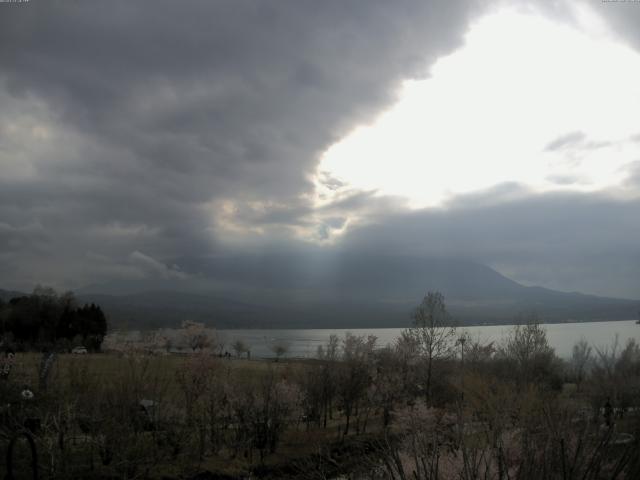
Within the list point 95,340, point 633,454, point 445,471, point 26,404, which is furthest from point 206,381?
point 95,340

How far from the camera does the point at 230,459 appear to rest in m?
23.6

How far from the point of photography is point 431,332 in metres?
40.5

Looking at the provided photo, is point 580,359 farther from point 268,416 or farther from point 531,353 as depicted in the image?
point 268,416

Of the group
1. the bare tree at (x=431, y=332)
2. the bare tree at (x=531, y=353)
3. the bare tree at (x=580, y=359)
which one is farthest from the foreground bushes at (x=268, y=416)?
the bare tree at (x=580, y=359)

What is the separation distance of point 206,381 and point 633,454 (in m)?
21.8

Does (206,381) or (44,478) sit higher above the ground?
(206,381)

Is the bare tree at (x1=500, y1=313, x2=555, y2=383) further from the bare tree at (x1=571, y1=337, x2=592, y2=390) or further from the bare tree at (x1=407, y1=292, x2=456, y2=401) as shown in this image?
the bare tree at (x1=407, y1=292, x2=456, y2=401)

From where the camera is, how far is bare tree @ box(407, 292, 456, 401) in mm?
40125

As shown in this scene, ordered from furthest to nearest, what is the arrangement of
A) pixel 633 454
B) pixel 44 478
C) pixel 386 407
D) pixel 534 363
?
pixel 534 363
pixel 386 407
pixel 44 478
pixel 633 454

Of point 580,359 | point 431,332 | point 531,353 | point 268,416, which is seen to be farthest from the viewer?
point 580,359

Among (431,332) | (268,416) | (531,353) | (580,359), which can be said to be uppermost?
(431,332)

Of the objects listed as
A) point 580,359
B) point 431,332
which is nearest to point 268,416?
point 431,332

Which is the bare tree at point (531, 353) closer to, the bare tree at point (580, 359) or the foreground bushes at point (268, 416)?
the bare tree at point (580, 359)

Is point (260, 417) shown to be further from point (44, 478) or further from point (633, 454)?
point (633, 454)
